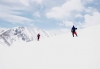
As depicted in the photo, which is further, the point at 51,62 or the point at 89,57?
the point at 51,62

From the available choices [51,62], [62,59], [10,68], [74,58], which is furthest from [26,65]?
[74,58]

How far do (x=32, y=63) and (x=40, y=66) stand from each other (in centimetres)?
129

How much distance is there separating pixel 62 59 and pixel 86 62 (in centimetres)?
239

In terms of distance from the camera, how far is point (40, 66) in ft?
38.0

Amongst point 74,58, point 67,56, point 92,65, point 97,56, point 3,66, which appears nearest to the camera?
point 92,65

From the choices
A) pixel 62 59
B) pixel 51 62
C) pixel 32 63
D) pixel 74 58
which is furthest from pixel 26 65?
pixel 74 58

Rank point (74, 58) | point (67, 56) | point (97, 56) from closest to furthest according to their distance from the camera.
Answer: point (97, 56) < point (74, 58) < point (67, 56)

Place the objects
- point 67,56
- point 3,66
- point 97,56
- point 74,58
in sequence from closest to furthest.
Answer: point 97,56
point 74,58
point 67,56
point 3,66

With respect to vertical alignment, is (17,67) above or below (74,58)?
below

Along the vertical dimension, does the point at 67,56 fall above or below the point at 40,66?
above

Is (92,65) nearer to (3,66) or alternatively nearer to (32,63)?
(32,63)

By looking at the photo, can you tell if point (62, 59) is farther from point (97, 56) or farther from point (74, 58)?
point (97, 56)

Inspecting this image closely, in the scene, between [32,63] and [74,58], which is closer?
[74,58]

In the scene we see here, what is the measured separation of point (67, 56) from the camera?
39.7 ft
